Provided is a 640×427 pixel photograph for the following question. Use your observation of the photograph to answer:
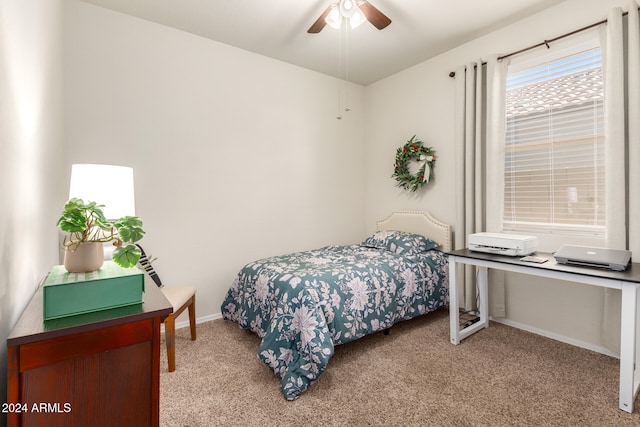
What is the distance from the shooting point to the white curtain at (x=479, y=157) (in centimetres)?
287

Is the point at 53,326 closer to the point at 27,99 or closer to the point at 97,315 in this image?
the point at 97,315

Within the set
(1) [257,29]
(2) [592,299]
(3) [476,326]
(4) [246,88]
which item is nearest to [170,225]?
(4) [246,88]

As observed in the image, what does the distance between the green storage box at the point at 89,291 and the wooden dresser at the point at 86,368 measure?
0.08 ft

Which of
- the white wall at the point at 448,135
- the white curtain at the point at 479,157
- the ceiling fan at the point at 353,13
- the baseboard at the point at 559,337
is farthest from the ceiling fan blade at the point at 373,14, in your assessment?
the baseboard at the point at 559,337

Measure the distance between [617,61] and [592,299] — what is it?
174 centimetres

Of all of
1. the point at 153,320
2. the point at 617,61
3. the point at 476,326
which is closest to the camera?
the point at 153,320

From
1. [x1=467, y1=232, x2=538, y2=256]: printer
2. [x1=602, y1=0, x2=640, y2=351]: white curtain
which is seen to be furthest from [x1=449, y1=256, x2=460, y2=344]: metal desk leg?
[x1=602, y1=0, x2=640, y2=351]: white curtain

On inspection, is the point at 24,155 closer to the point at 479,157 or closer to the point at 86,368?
the point at 86,368

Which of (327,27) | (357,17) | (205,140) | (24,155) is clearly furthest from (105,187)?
(327,27)

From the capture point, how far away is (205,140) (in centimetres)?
306

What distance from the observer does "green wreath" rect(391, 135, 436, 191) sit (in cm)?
349

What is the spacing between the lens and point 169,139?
2.86 metres

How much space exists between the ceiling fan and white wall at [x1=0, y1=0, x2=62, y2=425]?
1.65 meters

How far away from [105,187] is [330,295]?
150 cm
